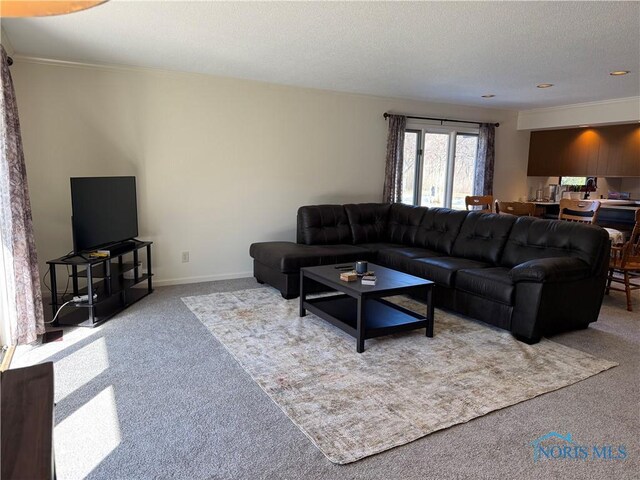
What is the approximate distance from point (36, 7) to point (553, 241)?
13.6 ft

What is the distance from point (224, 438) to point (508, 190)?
6908 mm

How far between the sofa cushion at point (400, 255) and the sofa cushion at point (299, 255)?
0.18 m

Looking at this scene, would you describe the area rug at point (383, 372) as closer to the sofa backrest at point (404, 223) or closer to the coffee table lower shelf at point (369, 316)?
the coffee table lower shelf at point (369, 316)

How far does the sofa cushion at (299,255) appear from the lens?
4488mm

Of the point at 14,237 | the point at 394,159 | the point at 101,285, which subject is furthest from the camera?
the point at 394,159


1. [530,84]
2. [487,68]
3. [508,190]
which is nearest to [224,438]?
[487,68]

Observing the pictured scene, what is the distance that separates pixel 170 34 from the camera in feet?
11.6

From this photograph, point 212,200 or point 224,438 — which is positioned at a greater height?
point 212,200

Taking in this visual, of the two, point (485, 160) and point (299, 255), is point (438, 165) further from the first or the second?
point (299, 255)

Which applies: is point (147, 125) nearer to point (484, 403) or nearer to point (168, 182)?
point (168, 182)

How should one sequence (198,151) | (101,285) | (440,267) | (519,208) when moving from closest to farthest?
(440,267) < (101,285) < (198,151) < (519,208)

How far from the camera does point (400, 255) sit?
185 inches

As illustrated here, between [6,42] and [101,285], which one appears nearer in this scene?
[6,42]

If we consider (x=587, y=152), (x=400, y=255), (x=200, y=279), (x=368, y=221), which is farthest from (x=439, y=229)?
(x=587, y=152)
